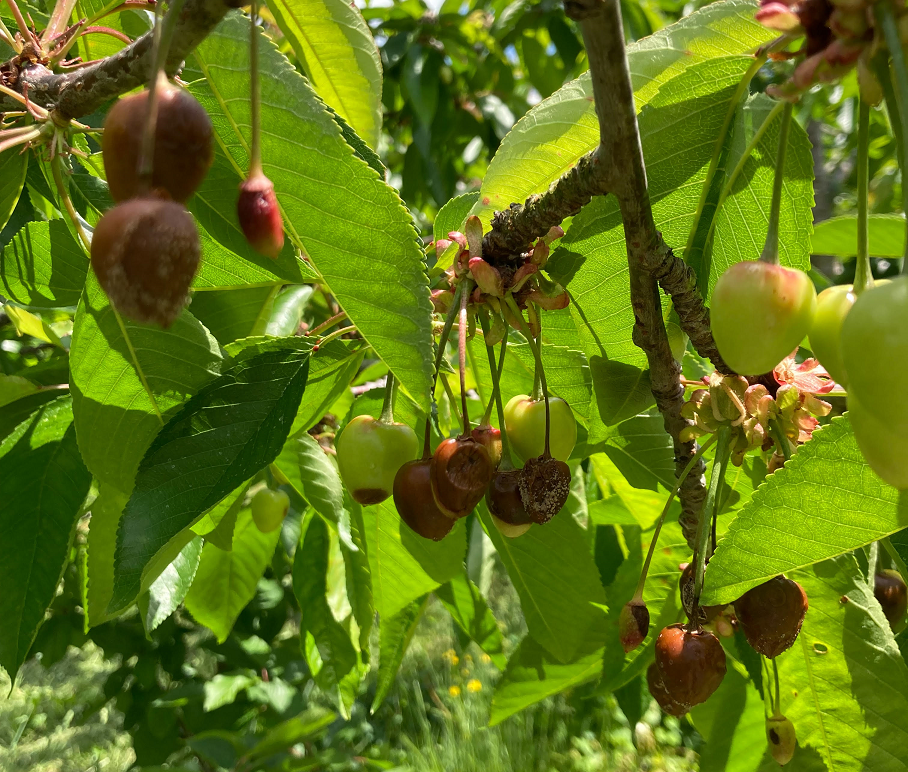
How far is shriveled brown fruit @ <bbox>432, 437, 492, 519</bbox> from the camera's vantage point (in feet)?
2.09

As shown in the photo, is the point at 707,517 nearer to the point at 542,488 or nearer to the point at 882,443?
the point at 542,488

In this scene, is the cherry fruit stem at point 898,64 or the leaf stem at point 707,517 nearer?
the cherry fruit stem at point 898,64

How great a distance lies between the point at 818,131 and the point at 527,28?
1619 millimetres

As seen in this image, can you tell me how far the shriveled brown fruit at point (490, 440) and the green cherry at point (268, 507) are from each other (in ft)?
2.28

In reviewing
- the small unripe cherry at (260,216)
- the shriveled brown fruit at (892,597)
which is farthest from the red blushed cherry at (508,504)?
the shriveled brown fruit at (892,597)

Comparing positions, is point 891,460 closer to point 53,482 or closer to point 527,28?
point 53,482

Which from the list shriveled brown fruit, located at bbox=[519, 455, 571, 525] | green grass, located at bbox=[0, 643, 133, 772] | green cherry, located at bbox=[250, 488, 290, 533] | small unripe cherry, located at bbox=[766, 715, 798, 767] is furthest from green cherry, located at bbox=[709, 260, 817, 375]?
green grass, located at bbox=[0, 643, 133, 772]

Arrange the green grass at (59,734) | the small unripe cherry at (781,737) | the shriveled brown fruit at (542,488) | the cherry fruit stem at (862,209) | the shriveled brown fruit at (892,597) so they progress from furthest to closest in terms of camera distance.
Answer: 1. the green grass at (59,734)
2. the shriveled brown fruit at (892,597)
3. the small unripe cherry at (781,737)
4. the shriveled brown fruit at (542,488)
5. the cherry fruit stem at (862,209)

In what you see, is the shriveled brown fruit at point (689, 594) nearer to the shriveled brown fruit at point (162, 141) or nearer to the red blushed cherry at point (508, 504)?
the red blushed cherry at point (508, 504)

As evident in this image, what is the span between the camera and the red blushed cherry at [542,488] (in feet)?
2.19

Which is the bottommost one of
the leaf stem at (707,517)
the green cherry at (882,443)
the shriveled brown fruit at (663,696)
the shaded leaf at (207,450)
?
the shriveled brown fruit at (663,696)

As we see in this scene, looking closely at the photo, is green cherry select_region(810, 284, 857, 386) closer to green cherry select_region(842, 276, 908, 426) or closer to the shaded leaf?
green cherry select_region(842, 276, 908, 426)

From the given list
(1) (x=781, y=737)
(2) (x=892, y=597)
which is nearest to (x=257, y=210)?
(1) (x=781, y=737)

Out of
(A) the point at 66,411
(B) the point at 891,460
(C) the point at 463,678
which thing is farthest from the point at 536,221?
(C) the point at 463,678
